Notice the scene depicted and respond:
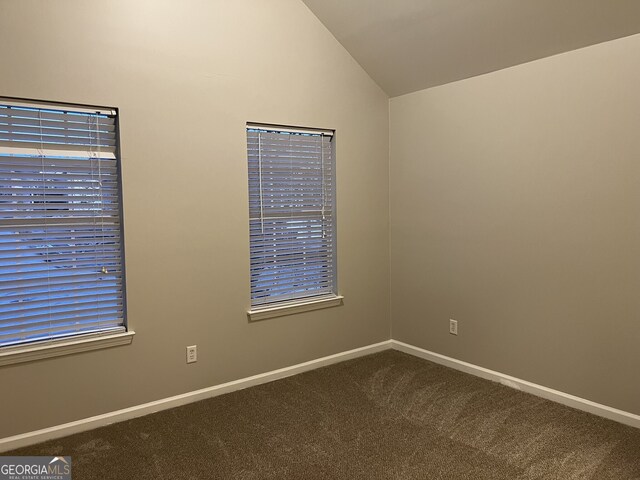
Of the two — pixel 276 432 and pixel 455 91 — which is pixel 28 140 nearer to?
pixel 276 432

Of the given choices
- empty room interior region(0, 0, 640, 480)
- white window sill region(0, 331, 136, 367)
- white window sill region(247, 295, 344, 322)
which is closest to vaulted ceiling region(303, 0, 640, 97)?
empty room interior region(0, 0, 640, 480)

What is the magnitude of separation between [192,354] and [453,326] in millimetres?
1999

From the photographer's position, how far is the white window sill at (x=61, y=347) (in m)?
2.56

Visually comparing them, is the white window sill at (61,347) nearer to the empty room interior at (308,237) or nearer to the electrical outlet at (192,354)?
the empty room interior at (308,237)

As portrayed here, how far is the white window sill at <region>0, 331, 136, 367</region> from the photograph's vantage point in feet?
8.41

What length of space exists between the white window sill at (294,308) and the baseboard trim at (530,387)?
2.71 ft

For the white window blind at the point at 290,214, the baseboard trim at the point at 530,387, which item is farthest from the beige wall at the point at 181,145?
the baseboard trim at the point at 530,387

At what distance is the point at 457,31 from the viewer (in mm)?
3139

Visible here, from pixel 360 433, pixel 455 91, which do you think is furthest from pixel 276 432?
pixel 455 91

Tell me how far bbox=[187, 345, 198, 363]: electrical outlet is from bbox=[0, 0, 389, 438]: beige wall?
4 centimetres

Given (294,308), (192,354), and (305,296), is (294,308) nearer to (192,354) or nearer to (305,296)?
(305,296)

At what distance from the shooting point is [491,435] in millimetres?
2674

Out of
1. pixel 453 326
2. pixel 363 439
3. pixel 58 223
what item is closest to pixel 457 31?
pixel 453 326

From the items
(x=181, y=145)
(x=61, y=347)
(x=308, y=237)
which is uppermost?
(x=181, y=145)
